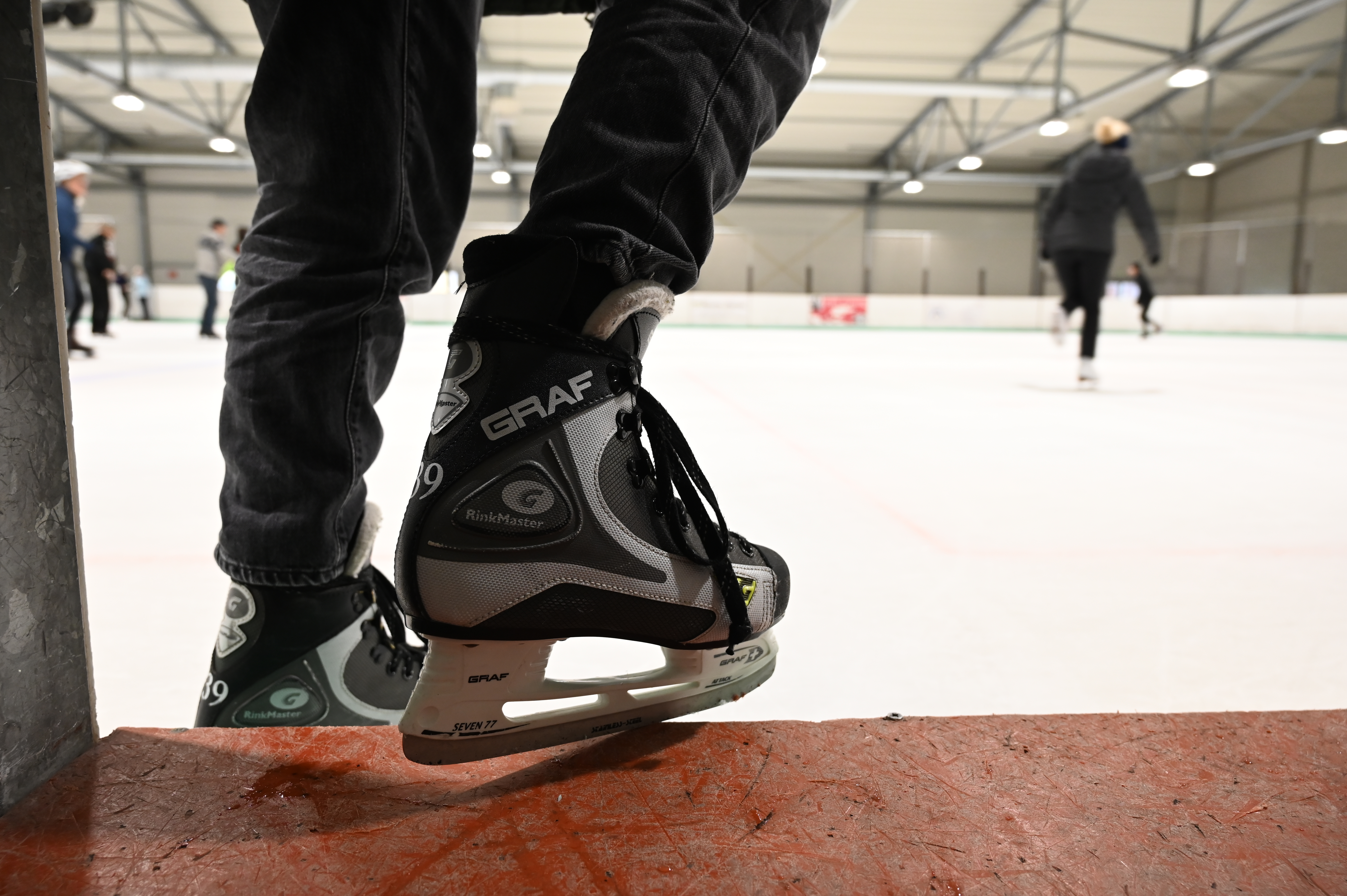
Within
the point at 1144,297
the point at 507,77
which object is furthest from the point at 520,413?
the point at 507,77

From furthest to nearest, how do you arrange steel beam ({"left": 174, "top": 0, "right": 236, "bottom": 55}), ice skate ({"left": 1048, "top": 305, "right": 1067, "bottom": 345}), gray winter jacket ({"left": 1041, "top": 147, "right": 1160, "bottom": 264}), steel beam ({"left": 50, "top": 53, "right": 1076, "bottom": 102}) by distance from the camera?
steel beam ({"left": 174, "top": 0, "right": 236, "bottom": 55}), steel beam ({"left": 50, "top": 53, "right": 1076, "bottom": 102}), ice skate ({"left": 1048, "top": 305, "right": 1067, "bottom": 345}), gray winter jacket ({"left": 1041, "top": 147, "right": 1160, "bottom": 264})

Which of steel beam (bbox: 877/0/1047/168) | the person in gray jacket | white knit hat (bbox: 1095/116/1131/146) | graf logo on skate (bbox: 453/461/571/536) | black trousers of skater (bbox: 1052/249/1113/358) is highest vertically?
steel beam (bbox: 877/0/1047/168)

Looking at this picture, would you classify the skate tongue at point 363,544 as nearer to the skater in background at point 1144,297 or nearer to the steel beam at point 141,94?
the skater in background at point 1144,297

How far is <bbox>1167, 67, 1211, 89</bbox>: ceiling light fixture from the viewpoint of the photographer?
29.5ft

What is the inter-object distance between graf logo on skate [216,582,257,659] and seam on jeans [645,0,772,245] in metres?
0.42

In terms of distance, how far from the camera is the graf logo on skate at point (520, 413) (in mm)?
455

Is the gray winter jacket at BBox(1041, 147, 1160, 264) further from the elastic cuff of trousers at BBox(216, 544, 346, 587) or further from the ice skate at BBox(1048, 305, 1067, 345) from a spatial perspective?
the elastic cuff of trousers at BBox(216, 544, 346, 587)

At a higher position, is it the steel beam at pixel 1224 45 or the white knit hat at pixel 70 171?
the steel beam at pixel 1224 45

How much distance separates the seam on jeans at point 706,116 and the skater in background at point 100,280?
8.73 metres

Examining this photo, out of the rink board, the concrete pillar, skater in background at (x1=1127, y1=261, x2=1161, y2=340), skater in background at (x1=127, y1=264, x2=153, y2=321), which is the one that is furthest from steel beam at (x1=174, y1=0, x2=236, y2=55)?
the concrete pillar

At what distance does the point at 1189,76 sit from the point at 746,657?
36.3 feet

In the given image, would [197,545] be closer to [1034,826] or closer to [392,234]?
[392,234]

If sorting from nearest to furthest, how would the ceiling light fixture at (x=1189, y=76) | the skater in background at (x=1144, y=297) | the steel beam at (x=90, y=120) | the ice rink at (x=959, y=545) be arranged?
the ice rink at (x=959, y=545), the ceiling light fixture at (x=1189, y=76), the skater in background at (x=1144, y=297), the steel beam at (x=90, y=120)

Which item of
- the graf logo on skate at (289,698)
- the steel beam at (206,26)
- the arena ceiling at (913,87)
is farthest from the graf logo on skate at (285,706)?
the steel beam at (206,26)
